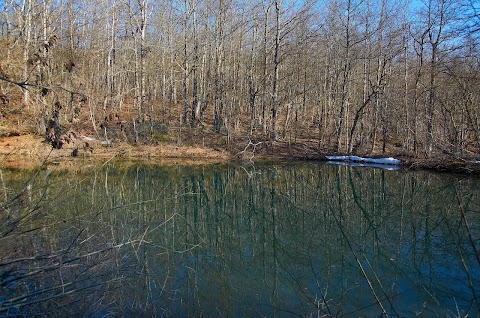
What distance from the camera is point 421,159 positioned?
709 inches

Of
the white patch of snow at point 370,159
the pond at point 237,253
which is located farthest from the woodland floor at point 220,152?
the pond at point 237,253

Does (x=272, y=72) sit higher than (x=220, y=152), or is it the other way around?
(x=272, y=72)

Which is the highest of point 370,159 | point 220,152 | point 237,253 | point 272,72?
point 272,72

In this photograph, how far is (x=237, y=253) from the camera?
655 cm

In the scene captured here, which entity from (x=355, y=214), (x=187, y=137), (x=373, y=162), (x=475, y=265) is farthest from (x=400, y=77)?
(x=475, y=265)

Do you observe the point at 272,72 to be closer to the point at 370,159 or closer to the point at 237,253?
the point at 370,159

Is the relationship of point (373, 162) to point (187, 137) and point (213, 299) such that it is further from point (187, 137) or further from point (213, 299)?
point (213, 299)

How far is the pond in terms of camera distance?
173 inches

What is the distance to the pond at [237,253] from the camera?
14.4ft

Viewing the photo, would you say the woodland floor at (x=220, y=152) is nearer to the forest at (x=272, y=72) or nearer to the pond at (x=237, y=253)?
the forest at (x=272, y=72)

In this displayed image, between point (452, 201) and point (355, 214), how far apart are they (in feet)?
11.2

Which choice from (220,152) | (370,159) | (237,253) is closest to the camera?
(237,253)

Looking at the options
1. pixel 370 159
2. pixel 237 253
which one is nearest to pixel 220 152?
pixel 370 159

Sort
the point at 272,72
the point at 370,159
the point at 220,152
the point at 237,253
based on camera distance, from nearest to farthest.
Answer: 1. the point at 237,253
2. the point at 370,159
3. the point at 220,152
4. the point at 272,72
